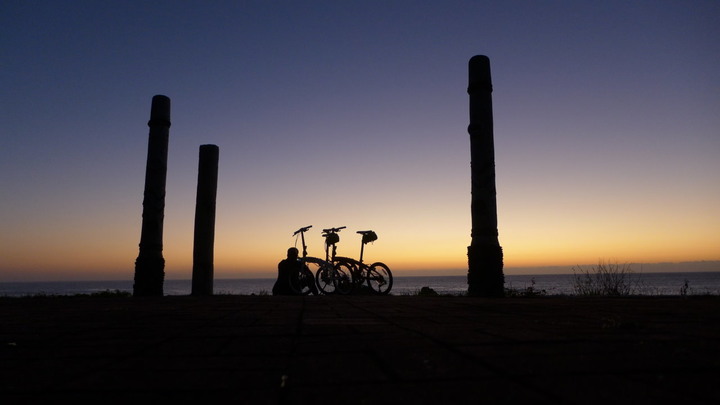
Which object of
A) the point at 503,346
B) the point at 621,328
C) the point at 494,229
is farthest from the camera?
the point at 494,229

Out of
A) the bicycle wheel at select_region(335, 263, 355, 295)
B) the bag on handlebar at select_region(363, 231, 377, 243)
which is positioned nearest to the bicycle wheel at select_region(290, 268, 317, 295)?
the bicycle wheel at select_region(335, 263, 355, 295)

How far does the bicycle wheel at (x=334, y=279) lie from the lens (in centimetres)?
1015

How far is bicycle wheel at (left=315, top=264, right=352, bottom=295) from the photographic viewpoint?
10.1 meters

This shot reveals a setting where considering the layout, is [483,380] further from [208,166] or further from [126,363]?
[208,166]

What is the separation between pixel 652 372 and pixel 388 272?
8644 mm

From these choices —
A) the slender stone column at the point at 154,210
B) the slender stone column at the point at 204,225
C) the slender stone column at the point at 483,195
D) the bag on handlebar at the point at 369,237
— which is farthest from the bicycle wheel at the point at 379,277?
the slender stone column at the point at 154,210

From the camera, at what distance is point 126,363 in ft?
6.90

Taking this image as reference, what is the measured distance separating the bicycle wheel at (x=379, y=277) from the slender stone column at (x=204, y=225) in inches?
150

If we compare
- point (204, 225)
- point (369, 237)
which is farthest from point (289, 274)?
point (204, 225)

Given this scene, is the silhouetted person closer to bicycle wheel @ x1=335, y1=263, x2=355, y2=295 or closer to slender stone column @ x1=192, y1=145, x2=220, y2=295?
bicycle wheel @ x1=335, y1=263, x2=355, y2=295

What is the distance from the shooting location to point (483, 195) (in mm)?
8398

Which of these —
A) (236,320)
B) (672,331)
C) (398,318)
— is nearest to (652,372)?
(672,331)

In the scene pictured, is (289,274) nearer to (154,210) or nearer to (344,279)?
(344,279)

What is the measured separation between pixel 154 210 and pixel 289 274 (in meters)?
3.06
